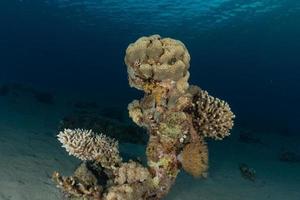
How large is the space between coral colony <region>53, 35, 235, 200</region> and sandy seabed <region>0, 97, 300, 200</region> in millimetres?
1253

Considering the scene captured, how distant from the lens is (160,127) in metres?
8.03

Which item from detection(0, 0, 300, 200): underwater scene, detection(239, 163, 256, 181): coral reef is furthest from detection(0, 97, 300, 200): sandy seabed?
detection(239, 163, 256, 181): coral reef

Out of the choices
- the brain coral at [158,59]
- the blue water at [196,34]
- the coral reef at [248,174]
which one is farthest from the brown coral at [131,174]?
the blue water at [196,34]

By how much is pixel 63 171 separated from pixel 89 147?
7.06ft

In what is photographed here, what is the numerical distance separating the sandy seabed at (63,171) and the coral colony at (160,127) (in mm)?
1253

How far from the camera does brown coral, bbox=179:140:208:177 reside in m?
8.12

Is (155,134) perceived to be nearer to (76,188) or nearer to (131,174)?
(131,174)

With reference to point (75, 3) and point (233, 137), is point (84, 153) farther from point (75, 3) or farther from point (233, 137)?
point (75, 3)

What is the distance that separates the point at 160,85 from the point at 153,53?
712 mm

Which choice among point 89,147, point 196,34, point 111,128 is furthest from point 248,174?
point 196,34

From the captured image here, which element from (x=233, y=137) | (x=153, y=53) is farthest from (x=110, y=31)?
(x=153, y=53)

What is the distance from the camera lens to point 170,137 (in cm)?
798

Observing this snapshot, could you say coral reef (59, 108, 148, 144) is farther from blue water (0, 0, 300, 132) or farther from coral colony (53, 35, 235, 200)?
blue water (0, 0, 300, 132)

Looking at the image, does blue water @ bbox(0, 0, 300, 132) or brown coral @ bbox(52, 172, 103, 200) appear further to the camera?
blue water @ bbox(0, 0, 300, 132)
